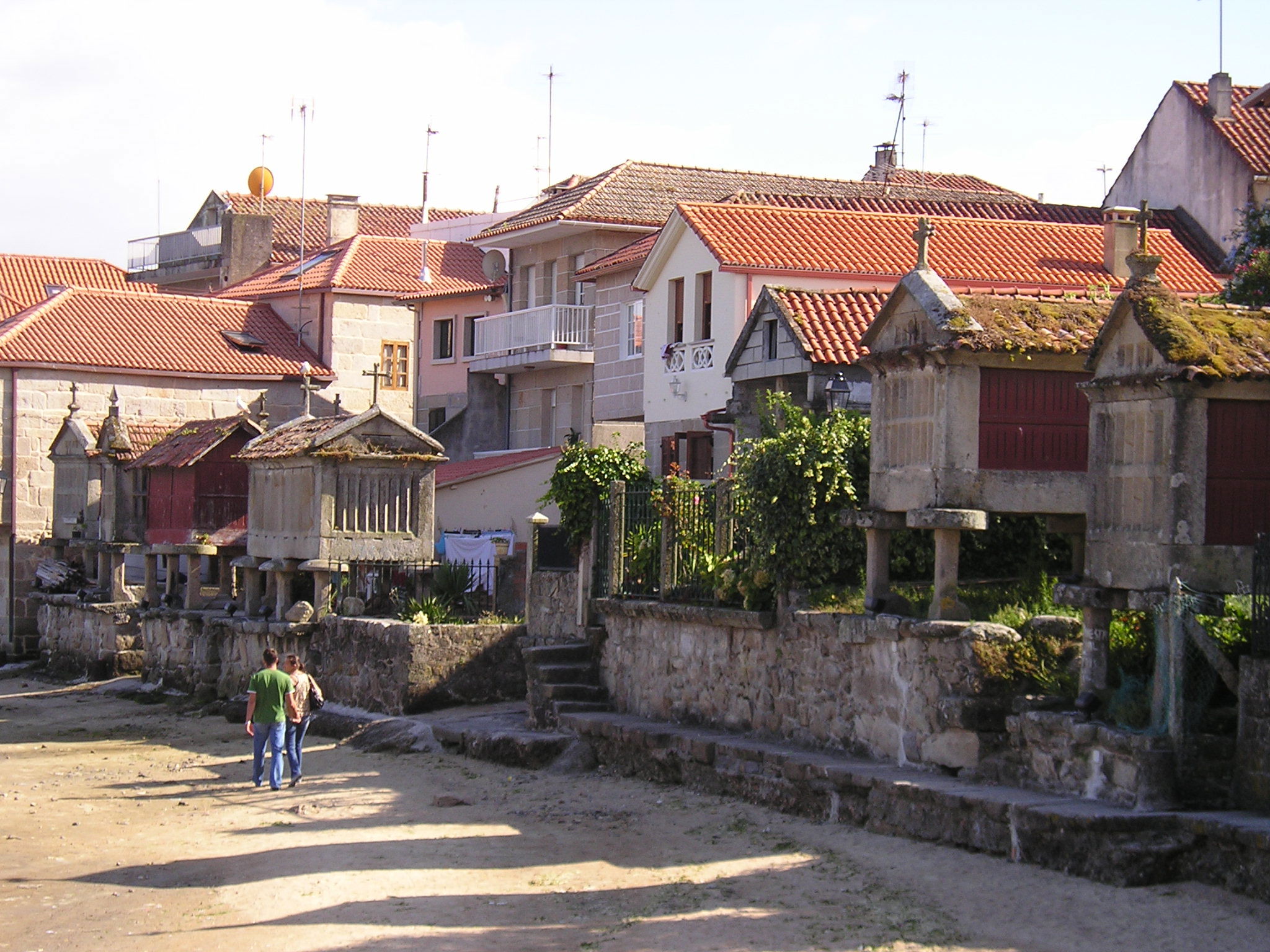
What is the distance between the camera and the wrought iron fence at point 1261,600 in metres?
11.7

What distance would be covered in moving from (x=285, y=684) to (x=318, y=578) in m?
6.26

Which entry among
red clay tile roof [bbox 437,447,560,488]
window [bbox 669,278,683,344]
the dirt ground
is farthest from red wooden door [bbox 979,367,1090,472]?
red clay tile roof [bbox 437,447,560,488]

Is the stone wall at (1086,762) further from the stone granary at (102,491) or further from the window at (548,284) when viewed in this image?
the window at (548,284)

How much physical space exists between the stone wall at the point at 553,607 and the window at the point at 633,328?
33.4ft

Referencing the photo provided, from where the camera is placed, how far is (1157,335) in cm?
1253

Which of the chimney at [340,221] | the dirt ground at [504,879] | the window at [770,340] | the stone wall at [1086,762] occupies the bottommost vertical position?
the dirt ground at [504,879]

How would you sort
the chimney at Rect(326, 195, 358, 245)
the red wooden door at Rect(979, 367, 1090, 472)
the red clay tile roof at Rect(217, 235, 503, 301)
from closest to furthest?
the red wooden door at Rect(979, 367, 1090, 472), the red clay tile roof at Rect(217, 235, 503, 301), the chimney at Rect(326, 195, 358, 245)

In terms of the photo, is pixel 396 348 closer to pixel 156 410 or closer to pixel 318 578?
pixel 156 410

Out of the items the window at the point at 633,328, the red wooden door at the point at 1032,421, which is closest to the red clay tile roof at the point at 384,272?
the window at the point at 633,328

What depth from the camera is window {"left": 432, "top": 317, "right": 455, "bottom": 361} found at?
43500 mm

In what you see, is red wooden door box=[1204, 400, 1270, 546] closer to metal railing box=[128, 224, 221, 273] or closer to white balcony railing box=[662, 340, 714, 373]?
white balcony railing box=[662, 340, 714, 373]

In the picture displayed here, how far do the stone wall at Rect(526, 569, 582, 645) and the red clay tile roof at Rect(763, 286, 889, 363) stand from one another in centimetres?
447

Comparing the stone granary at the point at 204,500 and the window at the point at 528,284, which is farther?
the window at the point at 528,284

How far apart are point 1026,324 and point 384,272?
31950 mm
